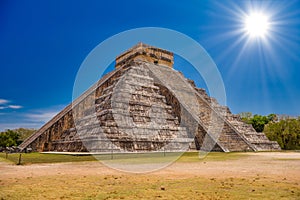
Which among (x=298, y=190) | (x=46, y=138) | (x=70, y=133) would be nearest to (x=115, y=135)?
(x=70, y=133)

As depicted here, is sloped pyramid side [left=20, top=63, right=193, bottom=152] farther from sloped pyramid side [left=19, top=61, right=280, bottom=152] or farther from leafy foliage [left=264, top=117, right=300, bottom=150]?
leafy foliage [left=264, top=117, right=300, bottom=150]

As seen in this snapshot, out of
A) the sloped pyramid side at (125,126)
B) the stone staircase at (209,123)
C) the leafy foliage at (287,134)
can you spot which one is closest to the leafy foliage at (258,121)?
the leafy foliage at (287,134)

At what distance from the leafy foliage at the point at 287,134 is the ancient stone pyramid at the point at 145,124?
627 cm

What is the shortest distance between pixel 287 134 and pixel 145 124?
20.3 metres

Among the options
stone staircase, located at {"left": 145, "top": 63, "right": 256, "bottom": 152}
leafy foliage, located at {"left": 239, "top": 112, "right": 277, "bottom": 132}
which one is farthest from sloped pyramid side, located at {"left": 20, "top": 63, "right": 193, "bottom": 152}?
leafy foliage, located at {"left": 239, "top": 112, "right": 277, "bottom": 132}

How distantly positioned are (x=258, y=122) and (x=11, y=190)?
48.4m

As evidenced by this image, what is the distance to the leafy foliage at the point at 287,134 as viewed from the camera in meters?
30.2

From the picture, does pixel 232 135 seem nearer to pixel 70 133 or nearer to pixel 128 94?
pixel 128 94

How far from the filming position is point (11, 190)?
5758mm

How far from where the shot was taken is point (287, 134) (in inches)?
1209

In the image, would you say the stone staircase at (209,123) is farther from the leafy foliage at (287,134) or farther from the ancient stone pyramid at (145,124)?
the leafy foliage at (287,134)

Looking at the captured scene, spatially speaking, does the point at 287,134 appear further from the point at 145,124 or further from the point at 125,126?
the point at 125,126

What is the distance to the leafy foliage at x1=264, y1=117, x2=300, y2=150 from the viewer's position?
1191 inches

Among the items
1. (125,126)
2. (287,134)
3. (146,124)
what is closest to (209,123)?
(146,124)
